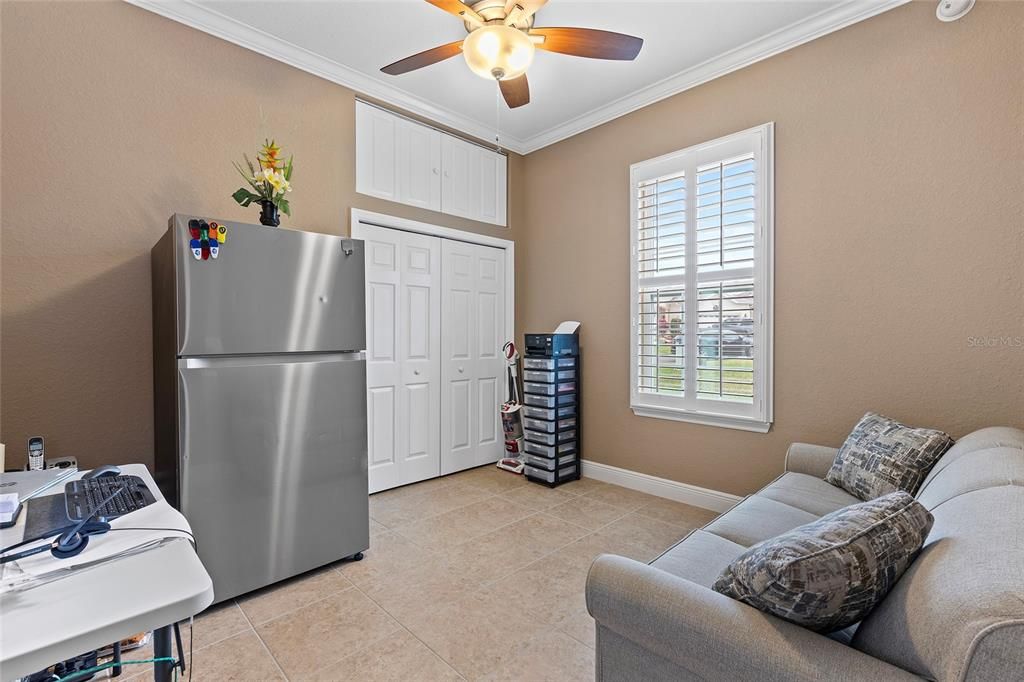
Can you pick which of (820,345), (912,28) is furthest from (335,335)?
(912,28)

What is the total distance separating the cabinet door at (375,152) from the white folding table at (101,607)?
283 centimetres

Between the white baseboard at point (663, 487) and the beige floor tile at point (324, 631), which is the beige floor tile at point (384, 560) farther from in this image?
the white baseboard at point (663, 487)

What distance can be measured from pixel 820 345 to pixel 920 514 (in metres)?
1.89

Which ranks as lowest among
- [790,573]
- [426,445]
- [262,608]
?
[262,608]

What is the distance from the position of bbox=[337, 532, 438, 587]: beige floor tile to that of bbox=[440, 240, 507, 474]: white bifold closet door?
1207mm

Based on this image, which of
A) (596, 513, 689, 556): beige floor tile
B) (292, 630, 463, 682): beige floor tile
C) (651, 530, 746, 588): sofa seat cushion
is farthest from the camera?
(596, 513, 689, 556): beige floor tile

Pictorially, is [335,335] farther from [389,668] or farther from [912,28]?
[912,28]

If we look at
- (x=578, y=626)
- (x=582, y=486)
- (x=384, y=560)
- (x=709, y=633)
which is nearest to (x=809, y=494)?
(x=578, y=626)

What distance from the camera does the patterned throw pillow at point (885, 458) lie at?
1939mm

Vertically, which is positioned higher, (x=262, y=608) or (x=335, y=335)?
(x=335, y=335)

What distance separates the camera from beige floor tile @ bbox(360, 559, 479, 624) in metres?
2.06

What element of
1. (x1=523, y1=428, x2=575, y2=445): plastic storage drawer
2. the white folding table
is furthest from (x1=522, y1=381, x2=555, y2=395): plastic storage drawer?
the white folding table

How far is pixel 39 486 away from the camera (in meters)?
1.41

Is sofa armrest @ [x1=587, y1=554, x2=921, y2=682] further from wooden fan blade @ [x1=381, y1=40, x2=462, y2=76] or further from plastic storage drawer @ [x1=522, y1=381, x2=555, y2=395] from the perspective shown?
plastic storage drawer @ [x1=522, y1=381, x2=555, y2=395]
